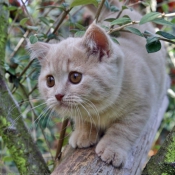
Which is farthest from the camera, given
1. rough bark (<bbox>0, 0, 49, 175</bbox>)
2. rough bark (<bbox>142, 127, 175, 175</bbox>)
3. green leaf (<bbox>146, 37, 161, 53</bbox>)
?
rough bark (<bbox>0, 0, 49, 175</bbox>)

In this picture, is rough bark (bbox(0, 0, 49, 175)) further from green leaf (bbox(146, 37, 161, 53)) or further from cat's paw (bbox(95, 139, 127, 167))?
green leaf (bbox(146, 37, 161, 53))

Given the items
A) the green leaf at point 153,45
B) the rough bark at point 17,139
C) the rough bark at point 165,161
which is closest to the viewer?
the rough bark at point 165,161

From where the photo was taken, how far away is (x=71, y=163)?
4.02ft

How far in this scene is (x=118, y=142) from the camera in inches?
55.4

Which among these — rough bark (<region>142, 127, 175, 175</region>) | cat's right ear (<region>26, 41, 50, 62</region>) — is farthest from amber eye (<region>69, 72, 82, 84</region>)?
rough bark (<region>142, 127, 175, 175</region>)

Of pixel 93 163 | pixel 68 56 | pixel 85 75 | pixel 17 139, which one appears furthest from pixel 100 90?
pixel 17 139

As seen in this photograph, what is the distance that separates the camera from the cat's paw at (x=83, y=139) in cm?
144

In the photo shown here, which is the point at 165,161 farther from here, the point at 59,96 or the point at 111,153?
the point at 59,96

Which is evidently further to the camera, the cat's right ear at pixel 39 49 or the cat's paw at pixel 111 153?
the cat's right ear at pixel 39 49

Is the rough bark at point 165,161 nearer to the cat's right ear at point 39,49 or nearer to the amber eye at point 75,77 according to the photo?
the amber eye at point 75,77

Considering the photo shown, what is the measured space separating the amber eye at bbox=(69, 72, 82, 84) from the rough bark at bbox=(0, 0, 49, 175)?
0.35 m

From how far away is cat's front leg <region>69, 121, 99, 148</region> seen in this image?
1.45 m

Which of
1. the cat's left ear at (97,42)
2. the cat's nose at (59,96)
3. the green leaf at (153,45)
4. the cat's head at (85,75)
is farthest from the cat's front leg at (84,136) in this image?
the green leaf at (153,45)

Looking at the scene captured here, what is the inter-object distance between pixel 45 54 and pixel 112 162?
0.65 m
